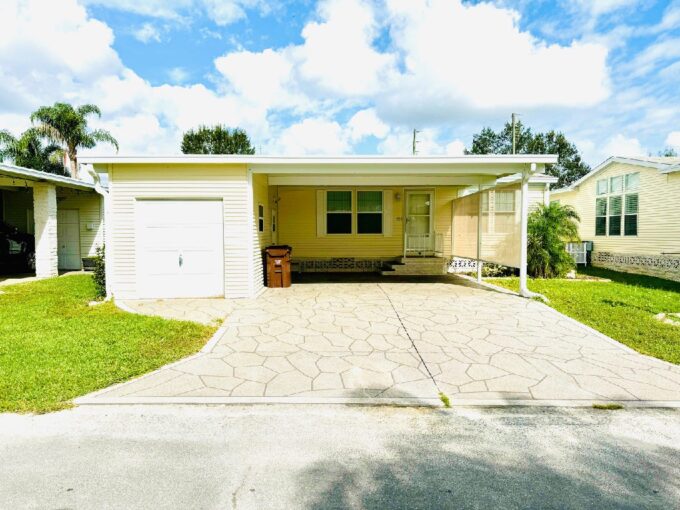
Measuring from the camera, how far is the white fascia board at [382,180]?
10.1 m

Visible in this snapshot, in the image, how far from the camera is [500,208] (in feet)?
28.7

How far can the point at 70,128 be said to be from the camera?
73.6 ft

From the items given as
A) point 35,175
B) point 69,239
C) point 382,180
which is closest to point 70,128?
point 69,239

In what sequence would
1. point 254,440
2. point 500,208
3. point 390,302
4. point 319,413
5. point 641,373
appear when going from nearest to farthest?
1. point 254,440
2. point 319,413
3. point 641,373
4. point 390,302
5. point 500,208

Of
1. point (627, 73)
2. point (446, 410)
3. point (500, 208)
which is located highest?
point (627, 73)

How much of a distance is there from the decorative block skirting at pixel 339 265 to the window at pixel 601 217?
833 centimetres

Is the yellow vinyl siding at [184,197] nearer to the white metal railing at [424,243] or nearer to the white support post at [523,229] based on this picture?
the white support post at [523,229]

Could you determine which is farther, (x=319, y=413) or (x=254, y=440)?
(x=319, y=413)

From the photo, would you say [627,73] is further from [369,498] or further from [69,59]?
[69,59]

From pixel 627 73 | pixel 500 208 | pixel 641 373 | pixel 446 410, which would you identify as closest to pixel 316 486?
pixel 446 410

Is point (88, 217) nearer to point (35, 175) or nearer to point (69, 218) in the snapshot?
point (69, 218)

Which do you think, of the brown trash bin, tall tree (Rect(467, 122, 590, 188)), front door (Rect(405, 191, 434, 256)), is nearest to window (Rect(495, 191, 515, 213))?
front door (Rect(405, 191, 434, 256))

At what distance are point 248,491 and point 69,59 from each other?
15.4 metres

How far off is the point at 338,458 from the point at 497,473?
984mm
